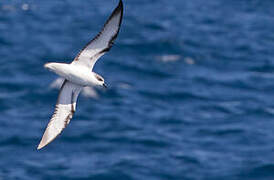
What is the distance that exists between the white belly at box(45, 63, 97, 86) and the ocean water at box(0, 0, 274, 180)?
12.4 metres

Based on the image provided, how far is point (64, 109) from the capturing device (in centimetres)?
1959

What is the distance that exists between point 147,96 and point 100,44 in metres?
19.3

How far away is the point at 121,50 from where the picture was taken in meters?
42.8

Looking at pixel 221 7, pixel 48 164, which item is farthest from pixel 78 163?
pixel 221 7

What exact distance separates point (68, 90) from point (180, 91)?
1922 centimetres

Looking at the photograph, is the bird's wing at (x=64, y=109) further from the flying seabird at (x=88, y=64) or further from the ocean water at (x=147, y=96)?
the ocean water at (x=147, y=96)

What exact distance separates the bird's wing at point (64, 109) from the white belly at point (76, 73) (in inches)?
36.8

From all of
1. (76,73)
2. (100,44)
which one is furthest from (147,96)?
(76,73)

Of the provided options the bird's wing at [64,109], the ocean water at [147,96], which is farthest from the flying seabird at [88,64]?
the ocean water at [147,96]

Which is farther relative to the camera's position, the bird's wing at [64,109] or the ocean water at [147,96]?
the ocean water at [147,96]

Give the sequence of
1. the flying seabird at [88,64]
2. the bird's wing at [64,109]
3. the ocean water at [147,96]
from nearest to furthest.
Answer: the flying seabird at [88,64]
the bird's wing at [64,109]
the ocean water at [147,96]

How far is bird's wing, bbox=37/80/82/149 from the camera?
19.3m

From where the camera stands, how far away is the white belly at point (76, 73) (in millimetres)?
17891

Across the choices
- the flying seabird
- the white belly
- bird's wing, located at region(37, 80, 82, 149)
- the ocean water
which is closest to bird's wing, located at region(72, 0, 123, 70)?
the flying seabird
